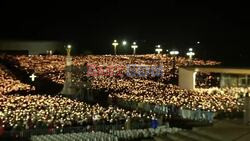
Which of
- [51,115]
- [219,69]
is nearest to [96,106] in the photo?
[51,115]

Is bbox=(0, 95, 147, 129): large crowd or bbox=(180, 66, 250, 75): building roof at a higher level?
bbox=(180, 66, 250, 75): building roof

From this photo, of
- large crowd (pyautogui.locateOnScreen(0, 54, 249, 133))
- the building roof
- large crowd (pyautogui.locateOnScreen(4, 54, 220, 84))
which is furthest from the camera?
large crowd (pyautogui.locateOnScreen(4, 54, 220, 84))

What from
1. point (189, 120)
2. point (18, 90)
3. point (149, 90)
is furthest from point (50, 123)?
point (18, 90)

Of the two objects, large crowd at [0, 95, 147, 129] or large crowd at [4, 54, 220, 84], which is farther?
large crowd at [4, 54, 220, 84]

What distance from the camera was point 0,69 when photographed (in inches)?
1804

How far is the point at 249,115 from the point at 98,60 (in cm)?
3016

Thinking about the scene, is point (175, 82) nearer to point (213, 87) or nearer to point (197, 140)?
point (213, 87)

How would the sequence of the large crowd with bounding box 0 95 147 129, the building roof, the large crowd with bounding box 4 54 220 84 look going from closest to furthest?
the large crowd with bounding box 0 95 147 129 < the building roof < the large crowd with bounding box 4 54 220 84

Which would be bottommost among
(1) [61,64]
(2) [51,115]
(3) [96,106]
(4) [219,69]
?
(2) [51,115]

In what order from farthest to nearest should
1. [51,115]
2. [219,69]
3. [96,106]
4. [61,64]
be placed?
[61,64]
[219,69]
[96,106]
[51,115]

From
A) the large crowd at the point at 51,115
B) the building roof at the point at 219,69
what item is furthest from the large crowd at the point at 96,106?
the building roof at the point at 219,69

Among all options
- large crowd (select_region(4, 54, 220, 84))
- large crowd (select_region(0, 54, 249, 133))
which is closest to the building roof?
large crowd (select_region(0, 54, 249, 133))

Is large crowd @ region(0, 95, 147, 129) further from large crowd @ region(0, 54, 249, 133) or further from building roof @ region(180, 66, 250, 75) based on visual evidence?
building roof @ region(180, 66, 250, 75)

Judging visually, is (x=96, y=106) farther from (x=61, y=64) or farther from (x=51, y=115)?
(x=61, y=64)
